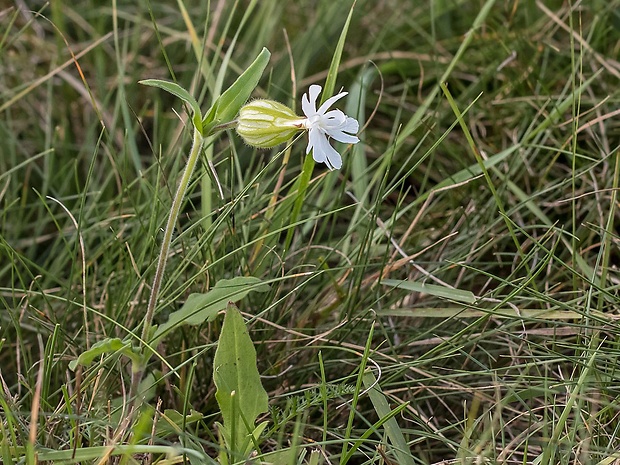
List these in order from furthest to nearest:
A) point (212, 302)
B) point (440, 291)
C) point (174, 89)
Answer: point (440, 291) < point (212, 302) < point (174, 89)

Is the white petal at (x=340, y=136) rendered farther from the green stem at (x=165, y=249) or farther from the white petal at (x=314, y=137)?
the green stem at (x=165, y=249)

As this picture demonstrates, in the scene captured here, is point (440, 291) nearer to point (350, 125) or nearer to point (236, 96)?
point (350, 125)

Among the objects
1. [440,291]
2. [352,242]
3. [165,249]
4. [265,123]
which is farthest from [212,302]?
[352,242]

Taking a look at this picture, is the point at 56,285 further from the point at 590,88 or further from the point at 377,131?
the point at 590,88

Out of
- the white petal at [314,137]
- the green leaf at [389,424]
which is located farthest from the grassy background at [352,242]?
the white petal at [314,137]

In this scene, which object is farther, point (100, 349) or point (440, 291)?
point (440, 291)

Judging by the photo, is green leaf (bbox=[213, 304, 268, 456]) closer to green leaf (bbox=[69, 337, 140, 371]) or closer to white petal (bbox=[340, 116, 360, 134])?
green leaf (bbox=[69, 337, 140, 371])

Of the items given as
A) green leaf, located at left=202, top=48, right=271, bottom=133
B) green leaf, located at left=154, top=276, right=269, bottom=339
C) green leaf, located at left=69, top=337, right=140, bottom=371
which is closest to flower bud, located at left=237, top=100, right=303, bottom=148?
green leaf, located at left=202, top=48, right=271, bottom=133

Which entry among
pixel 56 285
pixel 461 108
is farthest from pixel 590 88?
pixel 56 285
